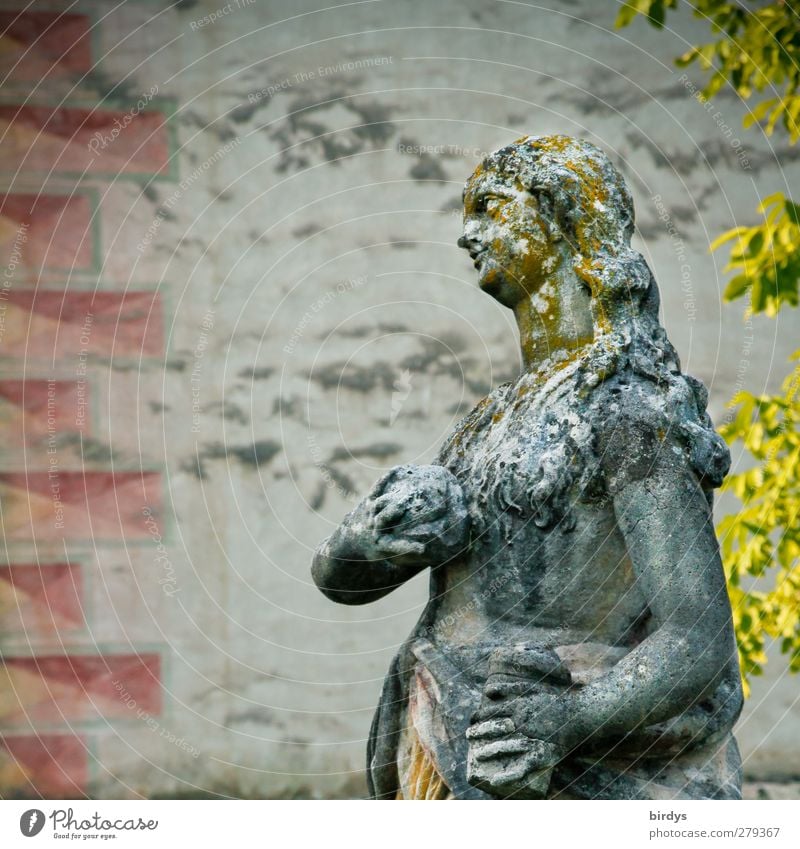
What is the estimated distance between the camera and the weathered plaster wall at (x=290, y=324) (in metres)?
5.66

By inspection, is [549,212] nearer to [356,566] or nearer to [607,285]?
[607,285]

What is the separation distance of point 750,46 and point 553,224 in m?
2.53

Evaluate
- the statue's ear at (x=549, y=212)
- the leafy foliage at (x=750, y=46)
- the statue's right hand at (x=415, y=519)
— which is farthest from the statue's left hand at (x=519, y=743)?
the leafy foliage at (x=750, y=46)

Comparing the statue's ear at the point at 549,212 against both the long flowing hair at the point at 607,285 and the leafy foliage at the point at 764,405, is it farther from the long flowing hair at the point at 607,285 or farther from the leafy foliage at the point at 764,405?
Answer: the leafy foliage at the point at 764,405

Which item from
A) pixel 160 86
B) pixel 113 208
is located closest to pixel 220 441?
pixel 113 208

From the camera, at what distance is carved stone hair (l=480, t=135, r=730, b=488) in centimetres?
259

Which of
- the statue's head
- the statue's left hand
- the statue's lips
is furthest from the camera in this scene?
the statue's lips

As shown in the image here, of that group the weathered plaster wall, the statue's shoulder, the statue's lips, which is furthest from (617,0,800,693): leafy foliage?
the statue's shoulder

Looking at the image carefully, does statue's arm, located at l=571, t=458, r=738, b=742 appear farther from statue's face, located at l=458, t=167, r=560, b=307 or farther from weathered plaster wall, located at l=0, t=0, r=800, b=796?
weathered plaster wall, located at l=0, t=0, r=800, b=796

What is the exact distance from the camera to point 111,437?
5785 millimetres

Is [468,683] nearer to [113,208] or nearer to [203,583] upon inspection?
[203,583]

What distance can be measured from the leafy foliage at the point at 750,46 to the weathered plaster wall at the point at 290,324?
521 mm

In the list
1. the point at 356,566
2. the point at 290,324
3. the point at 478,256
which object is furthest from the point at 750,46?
the point at 356,566

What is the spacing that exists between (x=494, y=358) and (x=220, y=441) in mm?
984
